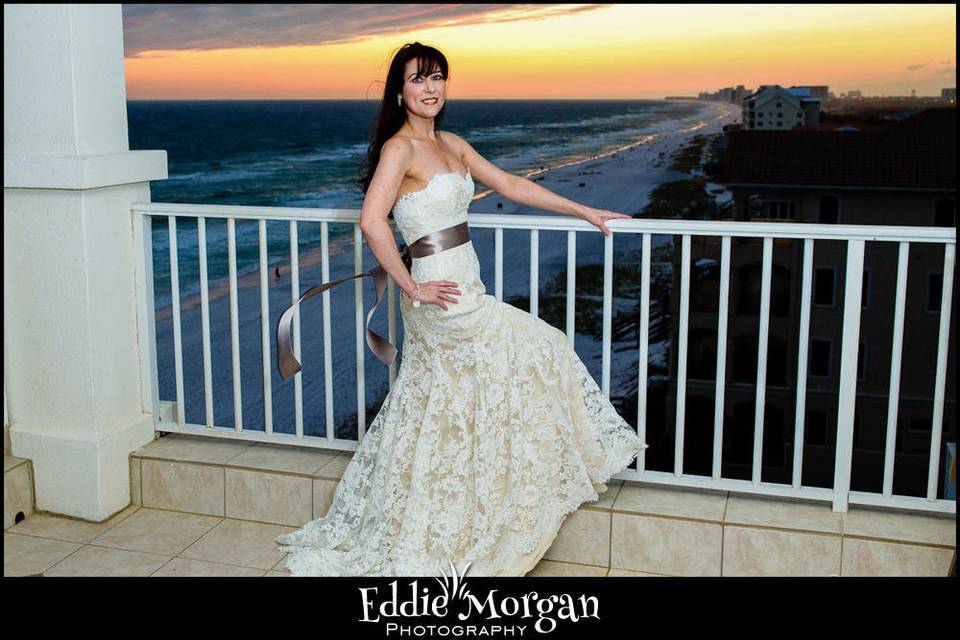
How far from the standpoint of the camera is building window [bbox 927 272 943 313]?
2769 centimetres

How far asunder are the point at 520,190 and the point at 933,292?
28.9 m

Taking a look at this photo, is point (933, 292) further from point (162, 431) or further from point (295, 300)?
point (295, 300)

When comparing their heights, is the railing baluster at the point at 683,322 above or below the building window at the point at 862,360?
above

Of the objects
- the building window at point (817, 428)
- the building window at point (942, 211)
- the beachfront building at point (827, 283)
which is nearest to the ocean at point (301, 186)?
the beachfront building at point (827, 283)

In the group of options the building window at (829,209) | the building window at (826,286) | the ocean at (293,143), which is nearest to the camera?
the ocean at (293,143)

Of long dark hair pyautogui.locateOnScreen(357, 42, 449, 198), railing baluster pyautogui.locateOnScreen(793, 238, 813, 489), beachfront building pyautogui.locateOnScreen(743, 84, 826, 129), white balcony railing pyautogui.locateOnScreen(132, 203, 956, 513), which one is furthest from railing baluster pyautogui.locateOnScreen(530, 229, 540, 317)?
beachfront building pyautogui.locateOnScreen(743, 84, 826, 129)

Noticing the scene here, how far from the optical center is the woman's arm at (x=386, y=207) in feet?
8.09

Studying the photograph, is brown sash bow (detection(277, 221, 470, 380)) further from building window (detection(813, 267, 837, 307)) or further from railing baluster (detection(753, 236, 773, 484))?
building window (detection(813, 267, 837, 307))

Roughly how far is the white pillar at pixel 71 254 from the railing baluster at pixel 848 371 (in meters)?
2.16

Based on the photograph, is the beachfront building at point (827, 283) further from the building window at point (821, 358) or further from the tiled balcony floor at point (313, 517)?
the tiled balcony floor at point (313, 517)
